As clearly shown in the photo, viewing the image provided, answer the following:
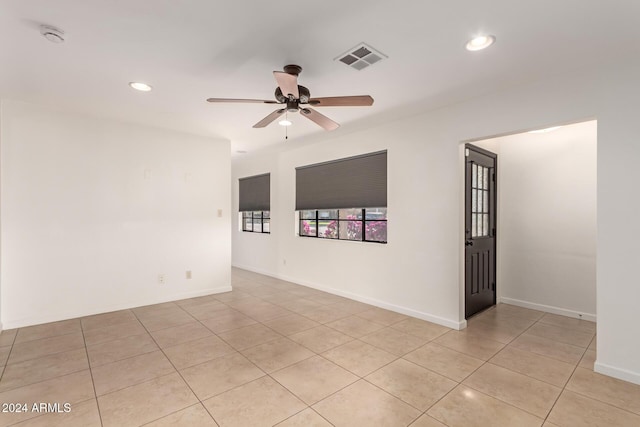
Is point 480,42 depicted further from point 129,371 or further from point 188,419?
point 129,371

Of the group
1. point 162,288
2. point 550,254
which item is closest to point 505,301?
point 550,254

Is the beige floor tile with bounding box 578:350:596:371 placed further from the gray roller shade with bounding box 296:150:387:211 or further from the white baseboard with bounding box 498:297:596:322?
the gray roller shade with bounding box 296:150:387:211

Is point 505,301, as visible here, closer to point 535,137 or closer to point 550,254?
point 550,254

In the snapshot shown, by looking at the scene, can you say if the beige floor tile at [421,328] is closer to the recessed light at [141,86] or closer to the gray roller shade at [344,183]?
the gray roller shade at [344,183]

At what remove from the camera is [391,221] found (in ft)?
13.7

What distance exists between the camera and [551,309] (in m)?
4.01

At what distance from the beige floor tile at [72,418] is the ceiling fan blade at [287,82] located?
8.33 feet

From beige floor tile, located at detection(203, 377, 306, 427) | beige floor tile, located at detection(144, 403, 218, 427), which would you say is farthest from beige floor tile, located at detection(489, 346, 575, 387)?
beige floor tile, located at detection(144, 403, 218, 427)

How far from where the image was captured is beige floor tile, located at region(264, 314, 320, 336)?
3453mm

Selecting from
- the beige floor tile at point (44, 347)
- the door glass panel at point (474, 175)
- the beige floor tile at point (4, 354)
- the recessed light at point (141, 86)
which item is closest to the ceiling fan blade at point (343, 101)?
the recessed light at point (141, 86)

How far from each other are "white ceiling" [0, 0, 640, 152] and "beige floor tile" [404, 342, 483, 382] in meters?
2.60

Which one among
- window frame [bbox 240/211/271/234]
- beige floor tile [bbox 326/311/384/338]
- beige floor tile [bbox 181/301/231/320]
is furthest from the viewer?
window frame [bbox 240/211/271/234]

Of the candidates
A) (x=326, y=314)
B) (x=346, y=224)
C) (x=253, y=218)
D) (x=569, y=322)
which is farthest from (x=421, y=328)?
(x=253, y=218)

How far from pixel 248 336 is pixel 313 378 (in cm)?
111
